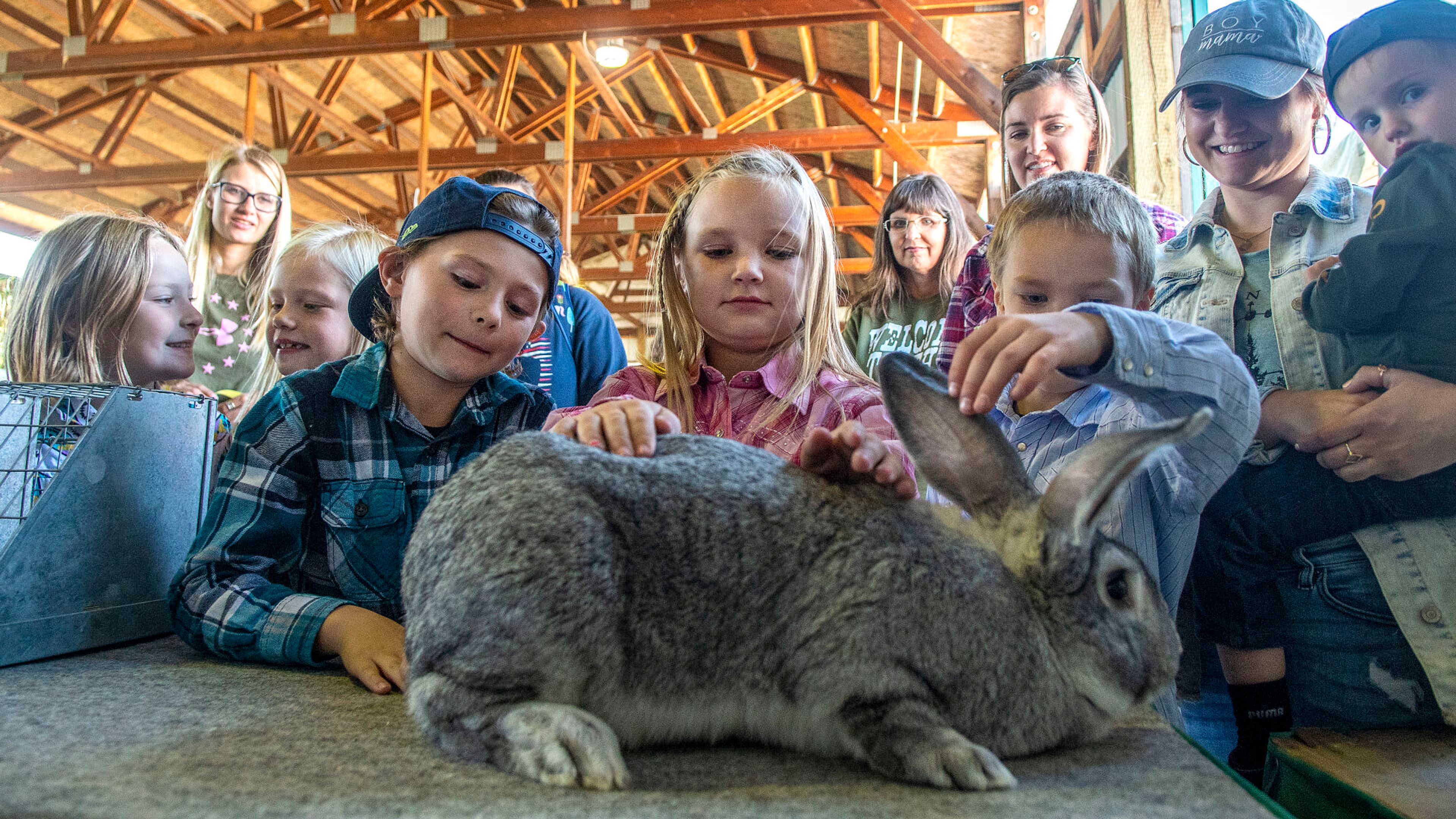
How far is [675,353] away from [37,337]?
171cm

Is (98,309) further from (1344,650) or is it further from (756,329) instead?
(1344,650)

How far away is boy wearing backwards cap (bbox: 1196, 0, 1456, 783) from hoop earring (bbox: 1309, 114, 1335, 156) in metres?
0.29

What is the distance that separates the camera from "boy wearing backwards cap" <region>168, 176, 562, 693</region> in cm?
171

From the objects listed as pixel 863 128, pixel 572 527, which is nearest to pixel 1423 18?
pixel 572 527

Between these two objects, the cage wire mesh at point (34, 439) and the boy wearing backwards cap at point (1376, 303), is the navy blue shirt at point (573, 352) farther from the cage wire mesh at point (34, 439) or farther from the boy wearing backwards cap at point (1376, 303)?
the boy wearing backwards cap at point (1376, 303)

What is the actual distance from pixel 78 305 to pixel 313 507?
1083mm

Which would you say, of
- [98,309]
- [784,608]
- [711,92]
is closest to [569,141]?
[711,92]

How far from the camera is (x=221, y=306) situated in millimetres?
3305

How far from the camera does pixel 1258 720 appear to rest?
1.77 m

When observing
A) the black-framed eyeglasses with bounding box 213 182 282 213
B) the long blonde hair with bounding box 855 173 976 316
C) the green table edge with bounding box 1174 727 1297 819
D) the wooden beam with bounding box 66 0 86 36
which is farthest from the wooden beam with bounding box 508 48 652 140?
the green table edge with bounding box 1174 727 1297 819

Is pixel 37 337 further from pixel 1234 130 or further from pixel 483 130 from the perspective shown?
pixel 483 130

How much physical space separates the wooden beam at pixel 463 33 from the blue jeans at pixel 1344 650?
5.47 metres

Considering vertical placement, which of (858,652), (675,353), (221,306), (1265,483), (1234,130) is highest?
(1234,130)

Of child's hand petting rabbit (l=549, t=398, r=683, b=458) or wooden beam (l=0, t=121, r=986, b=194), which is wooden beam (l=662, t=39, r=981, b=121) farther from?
child's hand petting rabbit (l=549, t=398, r=683, b=458)
